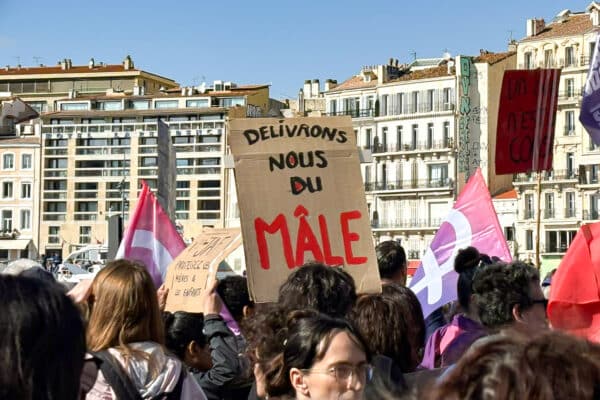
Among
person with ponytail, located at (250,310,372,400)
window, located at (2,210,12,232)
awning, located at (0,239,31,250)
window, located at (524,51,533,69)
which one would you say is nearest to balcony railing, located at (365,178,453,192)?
window, located at (524,51,533,69)

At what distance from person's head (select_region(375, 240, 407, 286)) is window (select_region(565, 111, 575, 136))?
63.7m

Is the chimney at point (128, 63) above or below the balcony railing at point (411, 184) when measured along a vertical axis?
above

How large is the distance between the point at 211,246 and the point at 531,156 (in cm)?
577

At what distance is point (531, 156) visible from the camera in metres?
12.3

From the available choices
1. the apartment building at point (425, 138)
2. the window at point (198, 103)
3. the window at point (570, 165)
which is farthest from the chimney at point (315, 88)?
the window at point (570, 165)

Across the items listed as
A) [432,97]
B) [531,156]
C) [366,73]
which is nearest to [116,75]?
[366,73]

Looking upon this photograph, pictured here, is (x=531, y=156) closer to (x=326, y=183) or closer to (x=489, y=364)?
(x=326, y=183)

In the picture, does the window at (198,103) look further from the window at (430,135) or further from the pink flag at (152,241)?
the pink flag at (152,241)

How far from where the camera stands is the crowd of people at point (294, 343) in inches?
78.4

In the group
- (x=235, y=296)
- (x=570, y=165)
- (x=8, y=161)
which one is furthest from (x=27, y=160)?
(x=235, y=296)

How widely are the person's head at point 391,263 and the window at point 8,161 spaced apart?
95871mm

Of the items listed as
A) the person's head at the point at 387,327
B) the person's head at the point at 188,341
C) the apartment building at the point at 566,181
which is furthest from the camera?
the apartment building at the point at 566,181

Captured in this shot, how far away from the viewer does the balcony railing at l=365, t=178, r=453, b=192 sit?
7625 centimetres

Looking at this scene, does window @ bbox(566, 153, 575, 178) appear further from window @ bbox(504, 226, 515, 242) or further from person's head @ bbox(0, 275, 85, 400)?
person's head @ bbox(0, 275, 85, 400)
